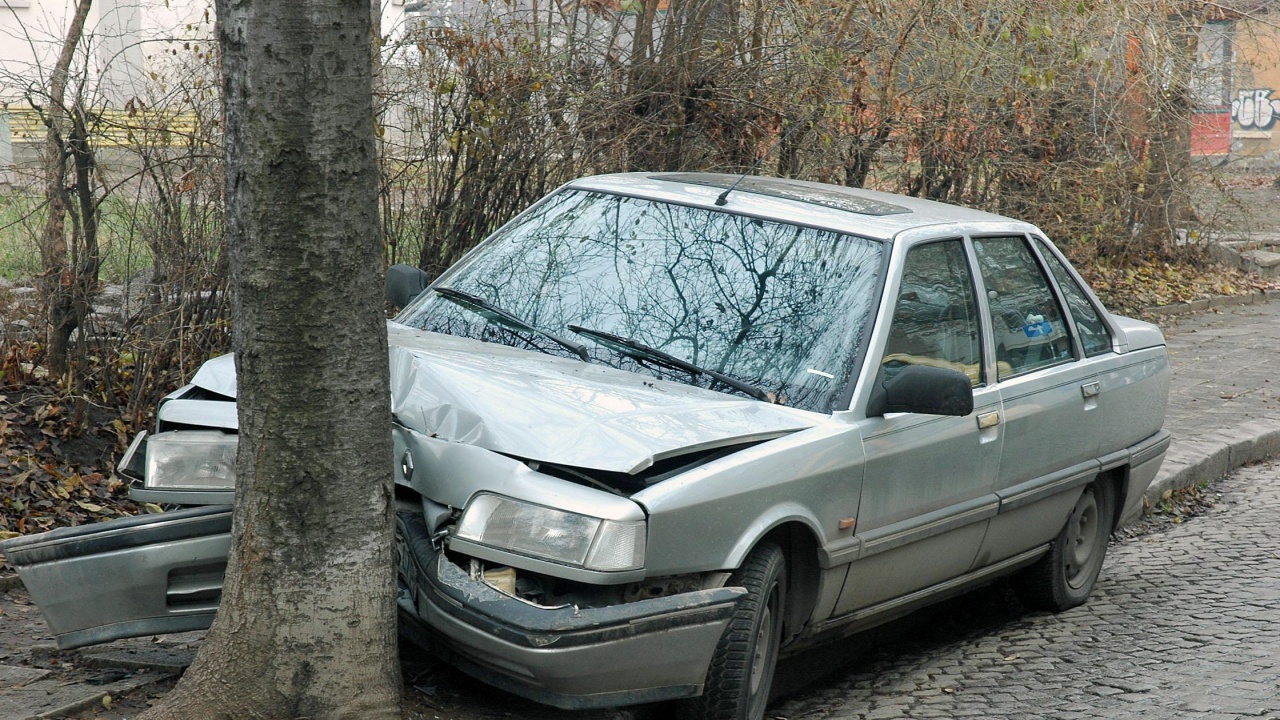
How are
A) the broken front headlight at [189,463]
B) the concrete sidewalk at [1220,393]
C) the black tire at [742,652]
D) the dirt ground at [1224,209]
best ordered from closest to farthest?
the black tire at [742,652]
the broken front headlight at [189,463]
the concrete sidewalk at [1220,393]
the dirt ground at [1224,209]

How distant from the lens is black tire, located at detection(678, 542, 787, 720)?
3.93 metres

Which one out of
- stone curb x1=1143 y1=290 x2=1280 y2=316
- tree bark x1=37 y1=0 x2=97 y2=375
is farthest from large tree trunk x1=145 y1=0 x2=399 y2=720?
stone curb x1=1143 y1=290 x2=1280 y2=316

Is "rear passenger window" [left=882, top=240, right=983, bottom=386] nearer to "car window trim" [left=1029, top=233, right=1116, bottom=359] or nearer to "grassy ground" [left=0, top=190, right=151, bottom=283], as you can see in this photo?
"car window trim" [left=1029, top=233, right=1116, bottom=359]

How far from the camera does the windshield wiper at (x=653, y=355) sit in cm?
448

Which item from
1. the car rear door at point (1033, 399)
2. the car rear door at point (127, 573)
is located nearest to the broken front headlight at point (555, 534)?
the car rear door at point (127, 573)

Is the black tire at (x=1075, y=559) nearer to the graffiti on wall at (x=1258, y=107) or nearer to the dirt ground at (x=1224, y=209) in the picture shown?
the dirt ground at (x=1224, y=209)

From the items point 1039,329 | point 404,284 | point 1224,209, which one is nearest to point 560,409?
point 404,284

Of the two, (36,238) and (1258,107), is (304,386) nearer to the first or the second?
(36,238)

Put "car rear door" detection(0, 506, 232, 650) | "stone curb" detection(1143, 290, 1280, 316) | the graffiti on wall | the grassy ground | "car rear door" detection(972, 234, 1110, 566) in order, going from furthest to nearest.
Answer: the graffiti on wall < "stone curb" detection(1143, 290, 1280, 316) < the grassy ground < "car rear door" detection(972, 234, 1110, 566) < "car rear door" detection(0, 506, 232, 650)

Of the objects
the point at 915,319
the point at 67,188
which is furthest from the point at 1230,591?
the point at 67,188

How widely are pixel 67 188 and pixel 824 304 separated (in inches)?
152

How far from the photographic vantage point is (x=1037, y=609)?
6.29m

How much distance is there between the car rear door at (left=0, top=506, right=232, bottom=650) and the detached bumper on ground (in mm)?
663

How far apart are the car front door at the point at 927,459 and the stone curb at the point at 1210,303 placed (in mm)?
10726
